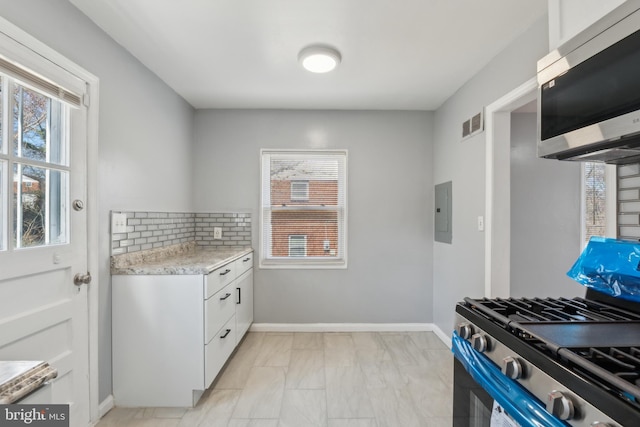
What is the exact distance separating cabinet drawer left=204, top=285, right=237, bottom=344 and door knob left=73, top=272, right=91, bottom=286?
672mm

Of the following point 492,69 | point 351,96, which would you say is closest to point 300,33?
point 351,96

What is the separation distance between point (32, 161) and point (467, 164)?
2.91 metres

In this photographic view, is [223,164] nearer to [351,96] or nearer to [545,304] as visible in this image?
[351,96]

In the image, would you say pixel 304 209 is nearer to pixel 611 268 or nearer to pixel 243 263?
pixel 243 263

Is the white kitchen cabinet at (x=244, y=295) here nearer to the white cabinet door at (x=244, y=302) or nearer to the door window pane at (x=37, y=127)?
the white cabinet door at (x=244, y=302)

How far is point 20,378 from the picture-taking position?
0.64 m

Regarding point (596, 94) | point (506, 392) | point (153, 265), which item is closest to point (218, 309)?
point (153, 265)

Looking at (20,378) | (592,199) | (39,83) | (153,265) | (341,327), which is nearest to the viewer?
(20,378)

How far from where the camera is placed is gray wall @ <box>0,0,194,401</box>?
5.18 ft

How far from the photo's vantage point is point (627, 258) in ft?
4.02

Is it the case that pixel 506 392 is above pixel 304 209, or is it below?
below

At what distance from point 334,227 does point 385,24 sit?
2089mm

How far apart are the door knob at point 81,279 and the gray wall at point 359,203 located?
5.43 feet

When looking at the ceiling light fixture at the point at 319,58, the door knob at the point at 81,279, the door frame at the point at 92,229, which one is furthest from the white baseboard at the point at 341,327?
the ceiling light fixture at the point at 319,58
